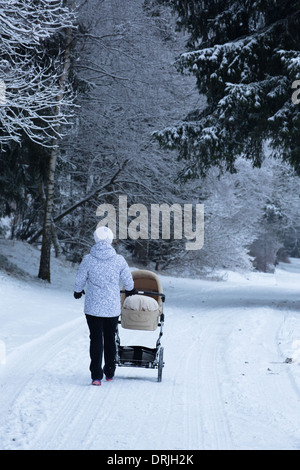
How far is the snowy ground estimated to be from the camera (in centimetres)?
514

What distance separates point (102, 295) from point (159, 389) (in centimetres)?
128

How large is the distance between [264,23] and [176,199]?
9.24m

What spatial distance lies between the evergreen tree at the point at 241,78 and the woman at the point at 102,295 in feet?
26.5

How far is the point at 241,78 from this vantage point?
15312 millimetres

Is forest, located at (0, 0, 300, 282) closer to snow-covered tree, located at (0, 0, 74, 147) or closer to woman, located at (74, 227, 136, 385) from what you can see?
snow-covered tree, located at (0, 0, 74, 147)

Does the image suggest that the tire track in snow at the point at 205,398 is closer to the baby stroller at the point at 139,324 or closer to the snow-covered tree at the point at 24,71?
the baby stroller at the point at 139,324

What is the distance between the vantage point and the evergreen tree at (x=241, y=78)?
47.3 ft

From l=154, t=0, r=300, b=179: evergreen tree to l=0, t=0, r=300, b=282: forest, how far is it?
36mm

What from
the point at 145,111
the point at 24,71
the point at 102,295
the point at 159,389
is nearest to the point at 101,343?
the point at 102,295

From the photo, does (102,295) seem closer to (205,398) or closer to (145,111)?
(205,398)

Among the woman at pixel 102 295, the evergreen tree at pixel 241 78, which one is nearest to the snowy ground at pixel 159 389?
the woman at pixel 102 295

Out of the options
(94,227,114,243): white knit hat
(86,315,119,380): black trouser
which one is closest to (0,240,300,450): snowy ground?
(86,315,119,380): black trouser

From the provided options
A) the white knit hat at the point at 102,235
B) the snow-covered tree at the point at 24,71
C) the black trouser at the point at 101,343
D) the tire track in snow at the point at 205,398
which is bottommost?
the tire track in snow at the point at 205,398

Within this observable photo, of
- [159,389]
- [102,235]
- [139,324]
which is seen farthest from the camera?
[139,324]
